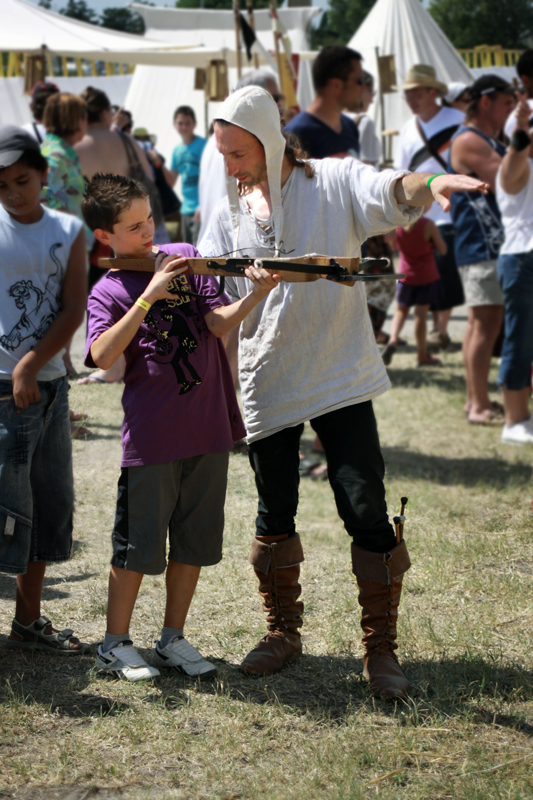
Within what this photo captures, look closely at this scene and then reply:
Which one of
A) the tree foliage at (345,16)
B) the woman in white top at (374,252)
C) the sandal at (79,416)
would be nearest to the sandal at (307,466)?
the woman in white top at (374,252)

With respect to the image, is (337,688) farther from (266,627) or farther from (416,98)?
(416,98)

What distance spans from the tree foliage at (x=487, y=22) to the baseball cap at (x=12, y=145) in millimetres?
60477

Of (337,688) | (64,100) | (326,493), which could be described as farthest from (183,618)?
(64,100)

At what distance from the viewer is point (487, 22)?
58.6 m

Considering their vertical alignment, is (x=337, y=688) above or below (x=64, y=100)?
below

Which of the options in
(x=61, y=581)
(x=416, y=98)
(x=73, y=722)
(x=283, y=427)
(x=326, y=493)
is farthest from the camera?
(x=416, y=98)

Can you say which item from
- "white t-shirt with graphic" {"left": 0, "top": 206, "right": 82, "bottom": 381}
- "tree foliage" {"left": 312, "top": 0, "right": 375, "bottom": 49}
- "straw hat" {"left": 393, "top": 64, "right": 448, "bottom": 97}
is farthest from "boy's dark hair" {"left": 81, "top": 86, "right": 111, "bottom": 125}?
"tree foliage" {"left": 312, "top": 0, "right": 375, "bottom": 49}

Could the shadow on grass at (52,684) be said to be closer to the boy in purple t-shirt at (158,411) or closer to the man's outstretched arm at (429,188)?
the boy in purple t-shirt at (158,411)

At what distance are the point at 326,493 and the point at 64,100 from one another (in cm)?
276

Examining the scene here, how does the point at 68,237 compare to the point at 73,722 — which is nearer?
the point at 73,722

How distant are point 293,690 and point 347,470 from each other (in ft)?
2.40

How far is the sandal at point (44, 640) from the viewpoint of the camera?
2945 mm

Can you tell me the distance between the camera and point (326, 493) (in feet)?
16.5

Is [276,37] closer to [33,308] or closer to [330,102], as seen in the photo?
[330,102]
